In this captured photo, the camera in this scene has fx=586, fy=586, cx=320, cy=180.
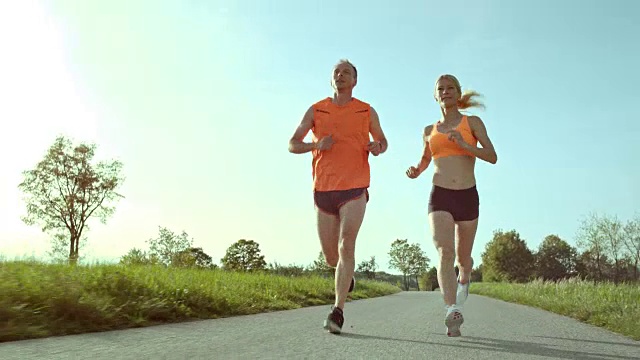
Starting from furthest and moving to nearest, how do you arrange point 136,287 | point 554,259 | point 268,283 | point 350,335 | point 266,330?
point 554,259, point 268,283, point 136,287, point 266,330, point 350,335

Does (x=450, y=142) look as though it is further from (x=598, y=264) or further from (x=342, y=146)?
(x=598, y=264)

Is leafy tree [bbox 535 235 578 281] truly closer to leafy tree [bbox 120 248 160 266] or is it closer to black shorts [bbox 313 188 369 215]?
leafy tree [bbox 120 248 160 266]

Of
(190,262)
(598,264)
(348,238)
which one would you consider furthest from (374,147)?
(598,264)

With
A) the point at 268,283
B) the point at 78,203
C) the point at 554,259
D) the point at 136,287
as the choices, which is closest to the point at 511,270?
the point at 554,259

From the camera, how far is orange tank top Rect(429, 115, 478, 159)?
231 inches

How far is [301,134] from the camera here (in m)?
6.04

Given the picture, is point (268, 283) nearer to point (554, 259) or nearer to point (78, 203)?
point (78, 203)

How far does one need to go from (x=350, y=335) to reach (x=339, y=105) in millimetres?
2267

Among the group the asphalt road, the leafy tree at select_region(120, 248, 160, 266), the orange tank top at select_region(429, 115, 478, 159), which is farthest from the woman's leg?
the leafy tree at select_region(120, 248, 160, 266)

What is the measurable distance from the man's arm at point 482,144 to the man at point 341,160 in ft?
2.93

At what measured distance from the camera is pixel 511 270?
80.1 m

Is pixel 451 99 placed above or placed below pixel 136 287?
above

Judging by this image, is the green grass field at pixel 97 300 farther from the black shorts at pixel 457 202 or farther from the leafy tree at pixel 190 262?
the leafy tree at pixel 190 262

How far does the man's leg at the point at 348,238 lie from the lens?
571cm
